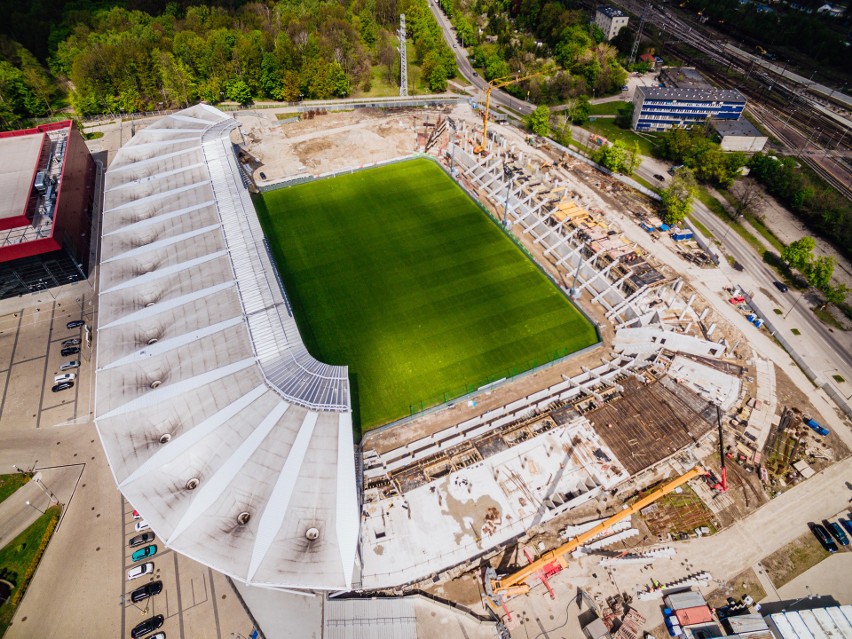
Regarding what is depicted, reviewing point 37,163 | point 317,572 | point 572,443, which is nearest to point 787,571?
point 572,443

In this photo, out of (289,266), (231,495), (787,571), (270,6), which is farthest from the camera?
(270,6)

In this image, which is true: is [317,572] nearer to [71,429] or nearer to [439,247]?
[71,429]

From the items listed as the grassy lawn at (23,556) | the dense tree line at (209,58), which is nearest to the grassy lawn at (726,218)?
the dense tree line at (209,58)

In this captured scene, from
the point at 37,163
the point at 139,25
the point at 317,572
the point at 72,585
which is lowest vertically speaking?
the point at 72,585

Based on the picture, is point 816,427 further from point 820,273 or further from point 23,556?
point 23,556

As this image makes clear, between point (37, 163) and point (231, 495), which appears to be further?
point (37, 163)

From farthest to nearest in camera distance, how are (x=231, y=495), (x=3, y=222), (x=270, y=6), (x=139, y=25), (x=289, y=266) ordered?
(x=270, y=6)
(x=139, y=25)
(x=289, y=266)
(x=3, y=222)
(x=231, y=495)

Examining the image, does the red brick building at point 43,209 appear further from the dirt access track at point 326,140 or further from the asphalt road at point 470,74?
the asphalt road at point 470,74
